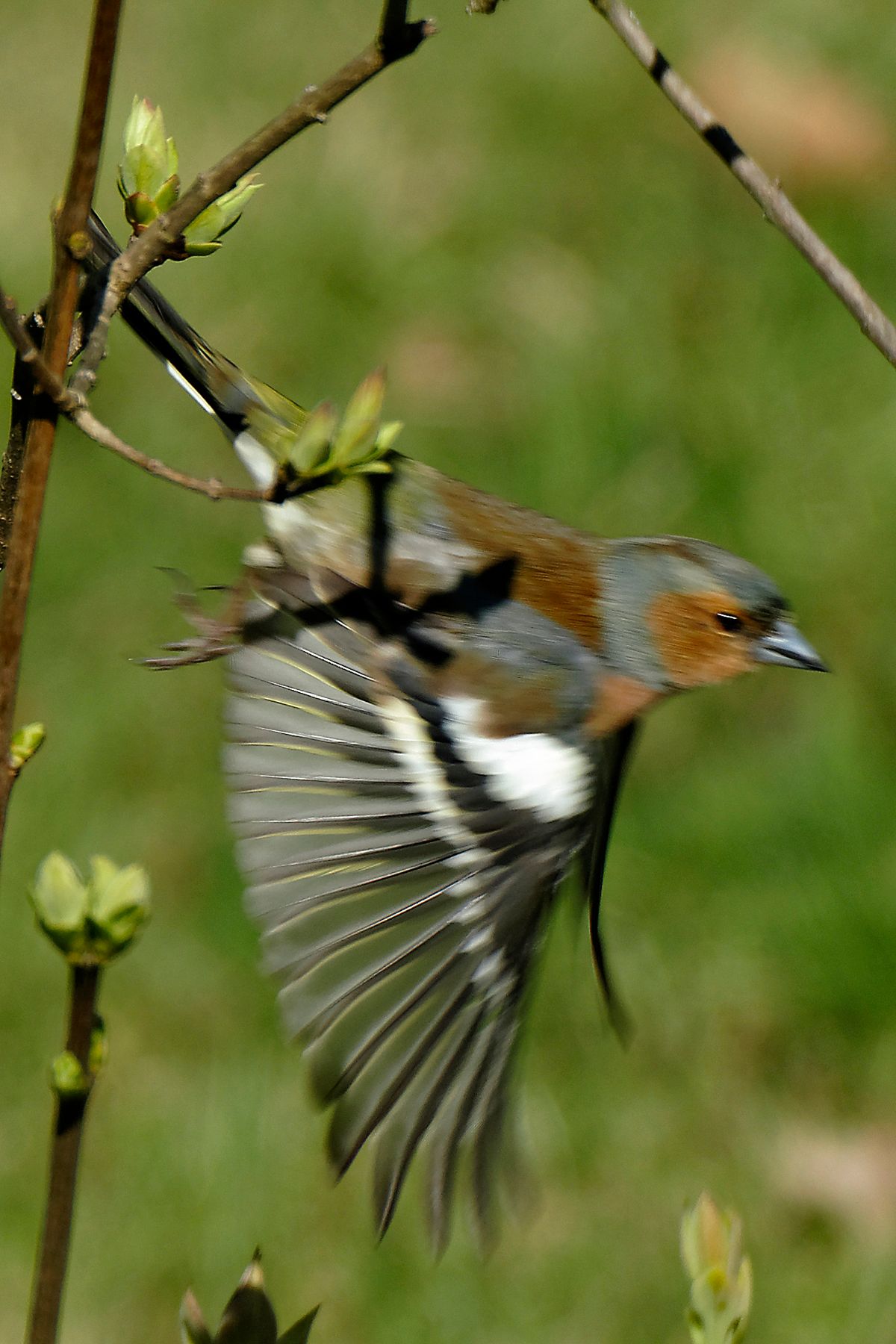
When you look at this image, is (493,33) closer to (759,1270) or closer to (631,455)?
(631,455)

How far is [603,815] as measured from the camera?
2.12 m

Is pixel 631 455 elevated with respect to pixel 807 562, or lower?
elevated

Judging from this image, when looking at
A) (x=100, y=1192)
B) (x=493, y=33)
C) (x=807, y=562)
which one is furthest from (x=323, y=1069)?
(x=493, y=33)

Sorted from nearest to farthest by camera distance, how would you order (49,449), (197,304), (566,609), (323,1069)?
1. (49,449)
2. (323,1069)
3. (566,609)
4. (197,304)

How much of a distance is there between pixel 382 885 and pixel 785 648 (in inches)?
36.6

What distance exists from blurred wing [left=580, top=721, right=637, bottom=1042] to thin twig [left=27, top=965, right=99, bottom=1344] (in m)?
0.92

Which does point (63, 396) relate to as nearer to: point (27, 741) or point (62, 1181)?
point (27, 741)

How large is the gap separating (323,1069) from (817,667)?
1183 mm

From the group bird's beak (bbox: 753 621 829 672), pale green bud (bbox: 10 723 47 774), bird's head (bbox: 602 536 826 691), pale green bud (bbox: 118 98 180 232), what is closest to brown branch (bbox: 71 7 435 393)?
pale green bud (bbox: 118 98 180 232)

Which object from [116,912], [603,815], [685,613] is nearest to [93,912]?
[116,912]

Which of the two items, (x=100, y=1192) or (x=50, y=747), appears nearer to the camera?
(x=100, y=1192)

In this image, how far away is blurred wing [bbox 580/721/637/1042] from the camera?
1.98 metres

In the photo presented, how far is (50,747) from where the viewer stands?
3.98 meters

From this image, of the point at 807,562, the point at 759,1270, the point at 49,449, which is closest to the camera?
the point at 49,449
